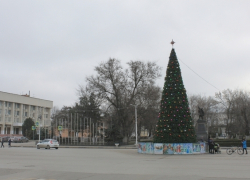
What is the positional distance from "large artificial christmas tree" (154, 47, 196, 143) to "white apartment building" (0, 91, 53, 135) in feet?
215

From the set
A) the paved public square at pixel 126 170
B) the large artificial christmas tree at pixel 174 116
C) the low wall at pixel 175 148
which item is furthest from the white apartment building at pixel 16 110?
the paved public square at pixel 126 170

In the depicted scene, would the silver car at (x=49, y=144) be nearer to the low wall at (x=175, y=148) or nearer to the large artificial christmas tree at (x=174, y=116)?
the low wall at (x=175, y=148)

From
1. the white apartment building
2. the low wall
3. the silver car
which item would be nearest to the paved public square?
the low wall

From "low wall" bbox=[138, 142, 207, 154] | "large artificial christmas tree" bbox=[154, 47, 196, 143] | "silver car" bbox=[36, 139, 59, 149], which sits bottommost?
"silver car" bbox=[36, 139, 59, 149]

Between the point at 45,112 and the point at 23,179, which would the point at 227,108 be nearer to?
the point at 23,179

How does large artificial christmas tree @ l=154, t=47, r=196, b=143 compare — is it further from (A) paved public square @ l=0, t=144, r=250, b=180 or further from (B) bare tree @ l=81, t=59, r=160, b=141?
(B) bare tree @ l=81, t=59, r=160, b=141

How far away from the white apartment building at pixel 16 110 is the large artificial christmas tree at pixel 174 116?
6554cm

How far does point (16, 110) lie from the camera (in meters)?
100

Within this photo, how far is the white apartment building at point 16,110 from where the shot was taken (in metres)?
93.6

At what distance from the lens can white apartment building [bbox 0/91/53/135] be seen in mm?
93562

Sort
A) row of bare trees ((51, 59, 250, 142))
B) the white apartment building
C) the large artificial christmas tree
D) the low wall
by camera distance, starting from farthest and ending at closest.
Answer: the white apartment building
row of bare trees ((51, 59, 250, 142))
the large artificial christmas tree
the low wall

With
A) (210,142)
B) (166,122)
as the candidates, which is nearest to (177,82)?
(166,122)

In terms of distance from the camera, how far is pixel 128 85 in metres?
54.1

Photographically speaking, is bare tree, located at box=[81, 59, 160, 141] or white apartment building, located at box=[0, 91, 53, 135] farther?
white apartment building, located at box=[0, 91, 53, 135]
